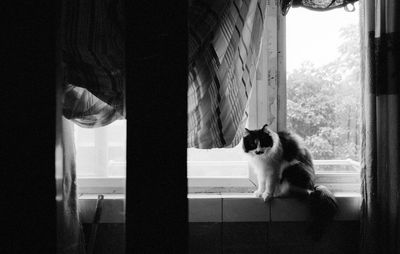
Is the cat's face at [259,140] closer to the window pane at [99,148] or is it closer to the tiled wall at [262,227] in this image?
the tiled wall at [262,227]

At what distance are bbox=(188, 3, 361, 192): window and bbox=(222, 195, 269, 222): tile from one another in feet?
0.58

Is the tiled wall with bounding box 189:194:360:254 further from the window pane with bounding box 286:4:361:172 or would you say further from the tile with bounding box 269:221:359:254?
the window pane with bounding box 286:4:361:172

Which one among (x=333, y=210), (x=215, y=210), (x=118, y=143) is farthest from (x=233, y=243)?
(x=118, y=143)

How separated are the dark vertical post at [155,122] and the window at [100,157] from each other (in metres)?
1.11

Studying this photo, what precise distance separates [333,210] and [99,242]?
111cm

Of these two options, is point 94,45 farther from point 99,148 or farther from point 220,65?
point 99,148

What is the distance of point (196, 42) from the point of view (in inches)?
38.7

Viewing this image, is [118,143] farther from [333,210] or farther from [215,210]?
[333,210]

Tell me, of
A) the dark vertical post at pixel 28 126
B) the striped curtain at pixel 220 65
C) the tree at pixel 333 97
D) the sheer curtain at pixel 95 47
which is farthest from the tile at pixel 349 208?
the dark vertical post at pixel 28 126

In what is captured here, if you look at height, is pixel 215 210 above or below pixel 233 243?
above

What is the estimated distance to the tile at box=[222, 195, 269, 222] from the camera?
1513 mm

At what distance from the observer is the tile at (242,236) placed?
1.53m

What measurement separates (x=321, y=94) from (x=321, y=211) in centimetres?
60

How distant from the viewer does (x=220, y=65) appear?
107cm
